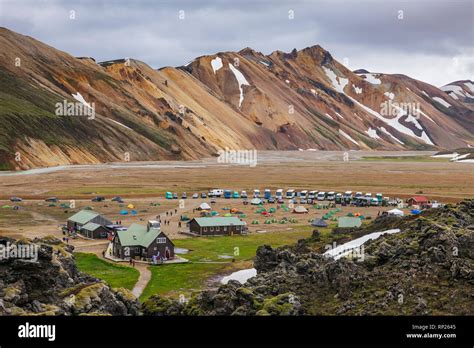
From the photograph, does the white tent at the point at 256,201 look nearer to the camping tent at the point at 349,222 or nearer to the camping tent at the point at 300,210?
the camping tent at the point at 300,210

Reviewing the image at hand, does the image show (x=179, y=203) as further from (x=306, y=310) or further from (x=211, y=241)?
(x=306, y=310)

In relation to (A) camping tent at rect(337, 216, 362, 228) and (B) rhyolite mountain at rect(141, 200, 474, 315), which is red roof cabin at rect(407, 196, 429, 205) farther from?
(B) rhyolite mountain at rect(141, 200, 474, 315)

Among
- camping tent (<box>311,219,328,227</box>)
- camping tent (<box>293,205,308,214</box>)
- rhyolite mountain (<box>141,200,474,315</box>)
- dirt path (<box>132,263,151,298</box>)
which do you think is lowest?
dirt path (<box>132,263,151,298</box>)

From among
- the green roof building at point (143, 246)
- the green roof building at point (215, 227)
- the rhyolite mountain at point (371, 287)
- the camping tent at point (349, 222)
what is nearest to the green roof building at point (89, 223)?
the green roof building at point (215, 227)

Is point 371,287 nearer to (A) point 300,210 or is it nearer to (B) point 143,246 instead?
(B) point 143,246

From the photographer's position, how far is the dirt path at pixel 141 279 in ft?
144

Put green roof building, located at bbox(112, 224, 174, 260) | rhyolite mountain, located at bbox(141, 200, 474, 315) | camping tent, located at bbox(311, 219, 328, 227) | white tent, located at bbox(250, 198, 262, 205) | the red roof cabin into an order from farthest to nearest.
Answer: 1. white tent, located at bbox(250, 198, 262, 205)
2. the red roof cabin
3. camping tent, located at bbox(311, 219, 328, 227)
4. green roof building, located at bbox(112, 224, 174, 260)
5. rhyolite mountain, located at bbox(141, 200, 474, 315)

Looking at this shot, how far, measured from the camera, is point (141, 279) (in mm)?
49125

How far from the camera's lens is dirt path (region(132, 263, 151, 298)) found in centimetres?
4381

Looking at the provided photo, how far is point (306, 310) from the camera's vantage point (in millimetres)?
29094

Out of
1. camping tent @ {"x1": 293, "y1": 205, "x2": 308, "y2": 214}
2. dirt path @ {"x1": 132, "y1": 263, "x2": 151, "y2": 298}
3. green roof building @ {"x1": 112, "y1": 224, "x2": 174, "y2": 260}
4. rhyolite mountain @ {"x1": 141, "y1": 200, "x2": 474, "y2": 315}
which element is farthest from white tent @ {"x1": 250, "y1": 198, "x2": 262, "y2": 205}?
rhyolite mountain @ {"x1": 141, "y1": 200, "x2": 474, "y2": 315}

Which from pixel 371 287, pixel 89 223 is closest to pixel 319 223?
pixel 89 223
